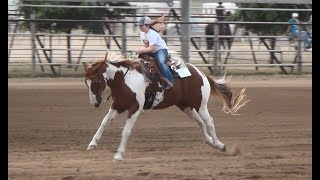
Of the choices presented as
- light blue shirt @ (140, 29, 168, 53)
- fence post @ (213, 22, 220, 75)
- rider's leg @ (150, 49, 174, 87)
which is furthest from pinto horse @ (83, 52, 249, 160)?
fence post @ (213, 22, 220, 75)

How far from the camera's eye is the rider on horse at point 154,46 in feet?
28.1

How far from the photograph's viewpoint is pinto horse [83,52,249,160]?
27.2 ft

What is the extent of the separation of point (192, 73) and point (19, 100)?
6.05m

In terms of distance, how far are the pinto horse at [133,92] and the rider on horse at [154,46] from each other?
7.0 inches

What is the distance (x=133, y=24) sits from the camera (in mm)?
18031

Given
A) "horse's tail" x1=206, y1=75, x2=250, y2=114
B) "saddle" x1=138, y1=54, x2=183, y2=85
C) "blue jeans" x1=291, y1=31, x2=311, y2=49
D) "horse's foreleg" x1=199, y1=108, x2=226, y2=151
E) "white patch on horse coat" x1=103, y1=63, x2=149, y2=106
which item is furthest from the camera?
"blue jeans" x1=291, y1=31, x2=311, y2=49

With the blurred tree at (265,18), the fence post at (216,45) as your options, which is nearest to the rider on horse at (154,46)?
the fence post at (216,45)

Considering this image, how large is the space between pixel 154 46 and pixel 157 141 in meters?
1.91

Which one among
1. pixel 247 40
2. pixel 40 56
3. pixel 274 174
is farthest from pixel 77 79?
pixel 274 174

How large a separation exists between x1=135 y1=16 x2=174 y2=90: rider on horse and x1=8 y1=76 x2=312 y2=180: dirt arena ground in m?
1.10

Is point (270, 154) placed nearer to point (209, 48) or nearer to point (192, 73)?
point (192, 73)

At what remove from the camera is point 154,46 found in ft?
28.1

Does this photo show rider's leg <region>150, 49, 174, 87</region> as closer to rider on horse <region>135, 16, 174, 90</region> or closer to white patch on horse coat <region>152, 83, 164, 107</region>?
rider on horse <region>135, 16, 174, 90</region>

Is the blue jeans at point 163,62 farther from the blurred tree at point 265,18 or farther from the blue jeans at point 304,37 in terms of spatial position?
the blue jeans at point 304,37
